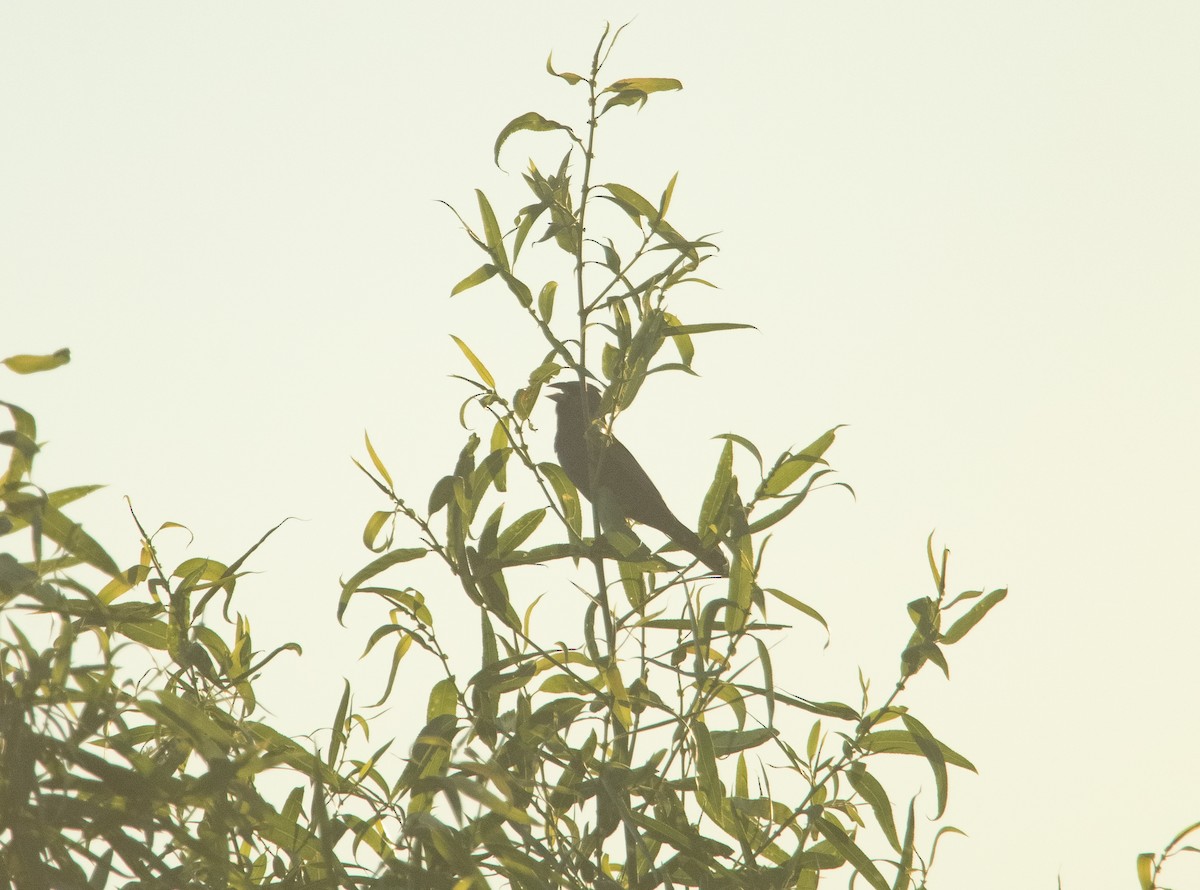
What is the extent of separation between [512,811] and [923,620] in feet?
3.29

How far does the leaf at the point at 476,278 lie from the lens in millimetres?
2662

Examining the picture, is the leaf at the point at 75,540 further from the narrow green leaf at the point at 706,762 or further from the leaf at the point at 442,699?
the narrow green leaf at the point at 706,762

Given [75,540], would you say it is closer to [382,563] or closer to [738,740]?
[382,563]

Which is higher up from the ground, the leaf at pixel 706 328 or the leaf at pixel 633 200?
the leaf at pixel 633 200

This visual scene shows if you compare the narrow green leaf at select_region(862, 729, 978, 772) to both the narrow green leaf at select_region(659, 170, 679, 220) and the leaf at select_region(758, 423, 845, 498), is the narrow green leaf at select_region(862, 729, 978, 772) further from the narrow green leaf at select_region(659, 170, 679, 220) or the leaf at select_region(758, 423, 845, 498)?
the narrow green leaf at select_region(659, 170, 679, 220)

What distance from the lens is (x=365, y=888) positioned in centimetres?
210

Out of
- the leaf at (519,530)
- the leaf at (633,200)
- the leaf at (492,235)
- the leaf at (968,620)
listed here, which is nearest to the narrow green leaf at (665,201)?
the leaf at (633,200)

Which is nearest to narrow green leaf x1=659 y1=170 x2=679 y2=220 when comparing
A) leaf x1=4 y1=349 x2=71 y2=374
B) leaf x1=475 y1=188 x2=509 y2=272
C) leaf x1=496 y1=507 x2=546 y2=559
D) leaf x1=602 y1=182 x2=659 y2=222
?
leaf x1=602 y1=182 x2=659 y2=222

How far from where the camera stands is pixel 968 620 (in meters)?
2.28

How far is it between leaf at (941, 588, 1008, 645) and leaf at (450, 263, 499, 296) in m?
1.20

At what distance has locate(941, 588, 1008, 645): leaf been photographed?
89.8 inches

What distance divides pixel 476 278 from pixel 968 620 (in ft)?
4.07

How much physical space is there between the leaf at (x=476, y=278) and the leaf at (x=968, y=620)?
1.20 m

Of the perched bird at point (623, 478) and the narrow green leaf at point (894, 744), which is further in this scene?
the perched bird at point (623, 478)
